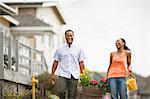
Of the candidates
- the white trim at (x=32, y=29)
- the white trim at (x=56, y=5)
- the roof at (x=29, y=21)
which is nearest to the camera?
the white trim at (x=32, y=29)

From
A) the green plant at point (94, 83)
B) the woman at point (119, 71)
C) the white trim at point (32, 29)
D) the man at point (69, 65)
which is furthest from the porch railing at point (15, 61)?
the white trim at point (32, 29)

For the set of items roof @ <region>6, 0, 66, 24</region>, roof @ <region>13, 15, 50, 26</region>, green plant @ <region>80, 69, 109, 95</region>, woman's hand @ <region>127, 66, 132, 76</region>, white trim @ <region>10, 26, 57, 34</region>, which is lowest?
green plant @ <region>80, 69, 109, 95</region>

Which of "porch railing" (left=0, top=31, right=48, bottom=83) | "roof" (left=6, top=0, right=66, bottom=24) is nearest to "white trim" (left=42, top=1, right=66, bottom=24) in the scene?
"roof" (left=6, top=0, right=66, bottom=24)

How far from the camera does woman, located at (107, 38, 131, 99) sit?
11969mm

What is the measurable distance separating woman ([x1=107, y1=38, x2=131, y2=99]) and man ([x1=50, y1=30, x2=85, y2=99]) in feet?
2.16

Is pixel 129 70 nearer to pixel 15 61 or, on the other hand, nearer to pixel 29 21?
pixel 15 61

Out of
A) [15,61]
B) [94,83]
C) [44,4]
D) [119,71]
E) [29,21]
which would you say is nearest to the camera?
[119,71]

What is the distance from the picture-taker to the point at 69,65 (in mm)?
11758

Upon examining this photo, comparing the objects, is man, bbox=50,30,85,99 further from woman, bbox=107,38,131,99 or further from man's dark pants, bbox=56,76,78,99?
woman, bbox=107,38,131,99

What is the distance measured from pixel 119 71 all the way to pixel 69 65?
1056 mm

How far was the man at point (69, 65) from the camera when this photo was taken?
11.7 meters

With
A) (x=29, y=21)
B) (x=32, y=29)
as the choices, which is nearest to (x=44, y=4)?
(x=29, y=21)

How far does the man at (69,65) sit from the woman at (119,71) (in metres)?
0.66

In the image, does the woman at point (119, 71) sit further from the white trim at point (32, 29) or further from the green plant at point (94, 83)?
the white trim at point (32, 29)
